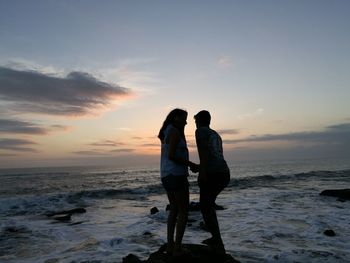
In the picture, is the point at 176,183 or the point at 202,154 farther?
the point at 202,154

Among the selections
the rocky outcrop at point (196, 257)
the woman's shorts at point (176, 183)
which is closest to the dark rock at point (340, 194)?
the rocky outcrop at point (196, 257)

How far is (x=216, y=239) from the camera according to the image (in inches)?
216

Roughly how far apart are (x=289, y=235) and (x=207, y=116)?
202 inches

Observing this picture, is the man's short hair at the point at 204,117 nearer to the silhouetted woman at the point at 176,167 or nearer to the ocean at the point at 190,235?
the silhouetted woman at the point at 176,167

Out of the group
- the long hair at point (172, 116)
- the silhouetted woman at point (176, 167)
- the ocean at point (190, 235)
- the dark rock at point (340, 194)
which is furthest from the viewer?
the dark rock at point (340, 194)

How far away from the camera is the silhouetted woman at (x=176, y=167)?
4855 mm

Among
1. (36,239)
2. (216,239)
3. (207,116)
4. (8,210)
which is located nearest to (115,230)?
(36,239)

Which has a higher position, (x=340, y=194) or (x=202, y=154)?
(x=202, y=154)

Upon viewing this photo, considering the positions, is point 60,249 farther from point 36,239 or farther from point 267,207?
point 267,207

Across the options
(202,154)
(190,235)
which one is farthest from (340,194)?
(202,154)

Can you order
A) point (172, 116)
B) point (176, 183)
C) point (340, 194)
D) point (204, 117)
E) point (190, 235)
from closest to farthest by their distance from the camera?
point (176, 183)
point (172, 116)
point (204, 117)
point (190, 235)
point (340, 194)

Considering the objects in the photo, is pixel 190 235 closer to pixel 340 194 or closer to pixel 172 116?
pixel 172 116

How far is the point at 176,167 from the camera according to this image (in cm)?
487

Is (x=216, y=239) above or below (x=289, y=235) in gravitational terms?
above
